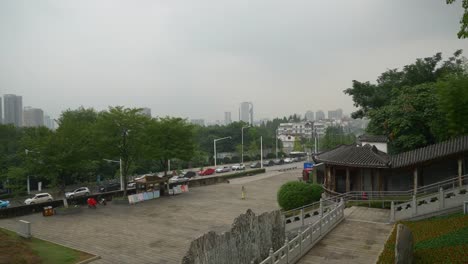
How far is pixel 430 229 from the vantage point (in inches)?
626

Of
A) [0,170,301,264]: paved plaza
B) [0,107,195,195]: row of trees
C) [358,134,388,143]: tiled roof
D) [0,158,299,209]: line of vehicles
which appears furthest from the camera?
[0,158,299,209]: line of vehicles

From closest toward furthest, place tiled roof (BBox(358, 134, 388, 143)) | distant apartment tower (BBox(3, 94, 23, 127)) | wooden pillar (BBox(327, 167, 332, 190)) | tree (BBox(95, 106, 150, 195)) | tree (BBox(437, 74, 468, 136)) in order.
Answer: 1. tree (BBox(437, 74, 468, 136))
2. wooden pillar (BBox(327, 167, 332, 190))
3. tiled roof (BBox(358, 134, 388, 143))
4. tree (BBox(95, 106, 150, 195))
5. distant apartment tower (BBox(3, 94, 23, 127))

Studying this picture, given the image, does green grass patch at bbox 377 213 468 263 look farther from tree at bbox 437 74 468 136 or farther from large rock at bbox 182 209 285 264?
tree at bbox 437 74 468 136

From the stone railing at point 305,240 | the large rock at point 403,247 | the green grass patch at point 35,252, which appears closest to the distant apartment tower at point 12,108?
the green grass patch at point 35,252

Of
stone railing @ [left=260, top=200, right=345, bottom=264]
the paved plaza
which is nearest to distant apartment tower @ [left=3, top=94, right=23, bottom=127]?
the paved plaza

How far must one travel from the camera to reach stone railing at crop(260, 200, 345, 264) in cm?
1337

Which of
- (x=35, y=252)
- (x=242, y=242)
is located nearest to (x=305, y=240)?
(x=242, y=242)

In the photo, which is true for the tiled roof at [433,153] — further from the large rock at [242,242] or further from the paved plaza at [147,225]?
the large rock at [242,242]

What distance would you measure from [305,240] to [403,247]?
465cm

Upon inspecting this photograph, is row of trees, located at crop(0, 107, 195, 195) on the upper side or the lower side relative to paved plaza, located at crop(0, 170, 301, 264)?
upper

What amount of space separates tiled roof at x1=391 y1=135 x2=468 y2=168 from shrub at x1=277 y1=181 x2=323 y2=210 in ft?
18.7

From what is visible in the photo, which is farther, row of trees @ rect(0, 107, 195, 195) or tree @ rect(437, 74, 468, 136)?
row of trees @ rect(0, 107, 195, 195)

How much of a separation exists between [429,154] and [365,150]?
4.12m

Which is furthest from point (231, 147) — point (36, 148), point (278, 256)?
point (278, 256)
